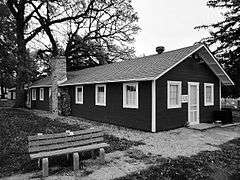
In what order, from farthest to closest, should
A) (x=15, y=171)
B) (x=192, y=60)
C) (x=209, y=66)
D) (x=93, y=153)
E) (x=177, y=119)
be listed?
(x=209, y=66) < (x=192, y=60) < (x=177, y=119) < (x=93, y=153) < (x=15, y=171)

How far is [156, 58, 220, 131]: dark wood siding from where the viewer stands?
37.6ft

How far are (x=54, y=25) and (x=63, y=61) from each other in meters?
9.05

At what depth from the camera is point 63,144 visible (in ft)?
20.5

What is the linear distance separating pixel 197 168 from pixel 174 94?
6619mm

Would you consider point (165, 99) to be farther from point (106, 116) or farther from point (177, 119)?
point (106, 116)

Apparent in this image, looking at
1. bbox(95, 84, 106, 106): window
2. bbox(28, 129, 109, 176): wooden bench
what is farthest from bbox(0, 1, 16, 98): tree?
bbox(28, 129, 109, 176): wooden bench

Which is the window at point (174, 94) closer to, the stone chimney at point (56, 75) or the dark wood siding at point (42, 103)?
the stone chimney at point (56, 75)

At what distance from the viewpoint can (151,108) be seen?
440 inches

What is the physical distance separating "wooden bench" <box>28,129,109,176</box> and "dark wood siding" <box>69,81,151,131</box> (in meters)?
4.98

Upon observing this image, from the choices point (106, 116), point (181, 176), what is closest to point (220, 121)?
point (106, 116)

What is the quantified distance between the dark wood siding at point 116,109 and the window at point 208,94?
5244 millimetres

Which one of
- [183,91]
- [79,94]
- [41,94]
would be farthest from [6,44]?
[41,94]

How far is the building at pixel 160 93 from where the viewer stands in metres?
11.4

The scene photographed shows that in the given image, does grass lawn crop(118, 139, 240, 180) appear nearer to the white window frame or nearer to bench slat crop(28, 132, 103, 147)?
bench slat crop(28, 132, 103, 147)
